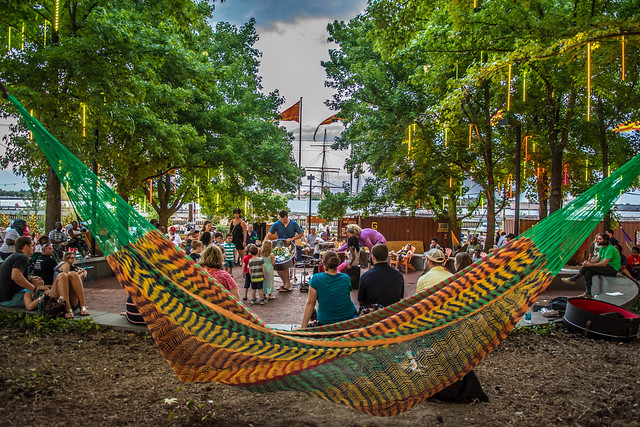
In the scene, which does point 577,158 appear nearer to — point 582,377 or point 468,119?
point 468,119

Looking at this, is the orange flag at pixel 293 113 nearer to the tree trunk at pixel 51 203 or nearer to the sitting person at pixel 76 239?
the sitting person at pixel 76 239

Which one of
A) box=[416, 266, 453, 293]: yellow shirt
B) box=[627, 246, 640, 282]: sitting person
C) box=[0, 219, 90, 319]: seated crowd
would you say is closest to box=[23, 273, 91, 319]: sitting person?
box=[0, 219, 90, 319]: seated crowd

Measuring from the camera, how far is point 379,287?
4168 mm

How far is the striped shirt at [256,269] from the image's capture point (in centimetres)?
720

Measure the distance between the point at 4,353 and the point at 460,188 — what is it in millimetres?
15973

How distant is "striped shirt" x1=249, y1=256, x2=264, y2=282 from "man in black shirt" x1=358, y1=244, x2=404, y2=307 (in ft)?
10.6

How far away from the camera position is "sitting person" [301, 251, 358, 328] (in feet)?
13.1

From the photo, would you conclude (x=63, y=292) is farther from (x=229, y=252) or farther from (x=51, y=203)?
(x=229, y=252)

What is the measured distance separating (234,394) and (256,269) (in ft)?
12.1

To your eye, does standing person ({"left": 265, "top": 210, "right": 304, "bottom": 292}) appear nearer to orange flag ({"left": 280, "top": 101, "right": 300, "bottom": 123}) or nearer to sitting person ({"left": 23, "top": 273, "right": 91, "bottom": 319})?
sitting person ({"left": 23, "top": 273, "right": 91, "bottom": 319})

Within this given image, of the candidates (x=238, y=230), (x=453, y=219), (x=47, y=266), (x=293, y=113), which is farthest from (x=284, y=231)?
(x=293, y=113)

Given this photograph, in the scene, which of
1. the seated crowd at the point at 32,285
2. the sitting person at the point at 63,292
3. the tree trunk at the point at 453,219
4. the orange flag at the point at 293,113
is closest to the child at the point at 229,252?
the seated crowd at the point at 32,285

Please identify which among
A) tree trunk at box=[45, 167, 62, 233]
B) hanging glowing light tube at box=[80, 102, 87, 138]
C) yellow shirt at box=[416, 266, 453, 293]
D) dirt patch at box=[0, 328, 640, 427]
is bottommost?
dirt patch at box=[0, 328, 640, 427]

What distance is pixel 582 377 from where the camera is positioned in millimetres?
4043
